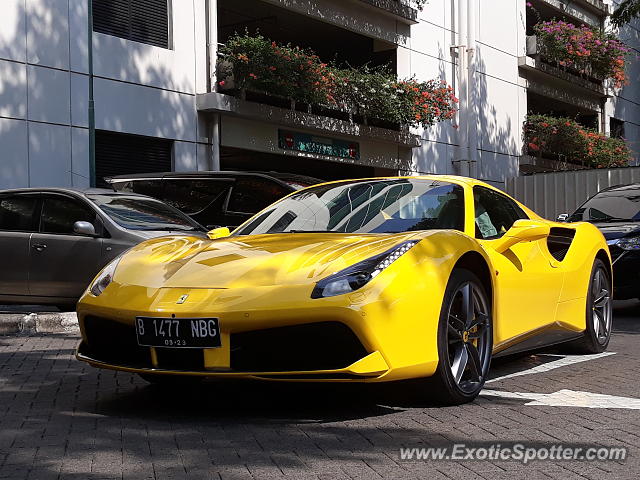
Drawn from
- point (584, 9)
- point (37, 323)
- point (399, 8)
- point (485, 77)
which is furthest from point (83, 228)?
point (584, 9)

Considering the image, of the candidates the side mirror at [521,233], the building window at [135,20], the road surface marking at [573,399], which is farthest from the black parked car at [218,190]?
the road surface marking at [573,399]

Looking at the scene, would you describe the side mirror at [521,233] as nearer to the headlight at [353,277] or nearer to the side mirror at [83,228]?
the headlight at [353,277]

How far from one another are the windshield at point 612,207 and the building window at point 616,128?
24588mm

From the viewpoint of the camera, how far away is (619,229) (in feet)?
35.4

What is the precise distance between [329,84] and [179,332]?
15371 millimetres

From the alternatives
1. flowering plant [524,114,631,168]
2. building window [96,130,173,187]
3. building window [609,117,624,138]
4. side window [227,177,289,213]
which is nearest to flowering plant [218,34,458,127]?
building window [96,130,173,187]

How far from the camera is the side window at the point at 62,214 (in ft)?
Answer: 32.7

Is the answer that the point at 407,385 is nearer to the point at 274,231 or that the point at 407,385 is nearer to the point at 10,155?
the point at 274,231

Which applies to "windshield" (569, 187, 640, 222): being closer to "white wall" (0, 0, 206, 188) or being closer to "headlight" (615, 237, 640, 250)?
"headlight" (615, 237, 640, 250)

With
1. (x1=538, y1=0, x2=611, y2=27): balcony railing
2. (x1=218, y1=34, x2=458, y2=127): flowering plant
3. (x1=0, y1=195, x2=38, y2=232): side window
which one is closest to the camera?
(x1=0, y1=195, x2=38, y2=232): side window

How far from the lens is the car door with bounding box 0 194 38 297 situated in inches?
388

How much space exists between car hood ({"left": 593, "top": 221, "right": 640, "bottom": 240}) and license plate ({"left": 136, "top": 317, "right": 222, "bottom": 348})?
7253 millimetres

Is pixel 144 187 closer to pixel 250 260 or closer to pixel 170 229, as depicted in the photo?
pixel 170 229

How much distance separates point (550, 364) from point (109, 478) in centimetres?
387
